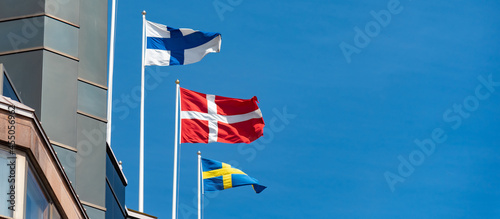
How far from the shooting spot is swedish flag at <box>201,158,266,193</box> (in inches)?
1658

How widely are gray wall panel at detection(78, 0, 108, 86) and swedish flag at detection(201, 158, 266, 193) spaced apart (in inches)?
534

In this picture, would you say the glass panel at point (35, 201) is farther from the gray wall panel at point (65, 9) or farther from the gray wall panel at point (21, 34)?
the gray wall panel at point (65, 9)

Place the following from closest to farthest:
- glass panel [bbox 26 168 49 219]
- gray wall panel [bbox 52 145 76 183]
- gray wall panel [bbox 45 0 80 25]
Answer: glass panel [bbox 26 168 49 219] → gray wall panel [bbox 52 145 76 183] → gray wall panel [bbox 45 0 80 25]

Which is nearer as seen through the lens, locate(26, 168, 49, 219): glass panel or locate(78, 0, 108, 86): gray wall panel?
locate(26, 168, 49, 219): glass panel

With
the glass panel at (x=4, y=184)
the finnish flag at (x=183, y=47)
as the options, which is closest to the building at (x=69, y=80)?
the glass panel at (x=4, y=184)

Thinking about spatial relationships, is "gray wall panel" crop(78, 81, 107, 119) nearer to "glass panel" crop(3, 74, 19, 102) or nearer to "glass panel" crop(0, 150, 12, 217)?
"glass panel" crop(3, 74, 19, 102)

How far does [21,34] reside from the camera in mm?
27703

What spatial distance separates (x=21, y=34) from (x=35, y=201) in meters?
9.02

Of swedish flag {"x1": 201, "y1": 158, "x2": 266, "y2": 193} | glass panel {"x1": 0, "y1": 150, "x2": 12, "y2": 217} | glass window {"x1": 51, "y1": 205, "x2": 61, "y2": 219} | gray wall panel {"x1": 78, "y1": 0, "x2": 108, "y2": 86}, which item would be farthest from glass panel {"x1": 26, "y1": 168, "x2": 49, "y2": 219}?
swedish flag {"x1": 201, "y1": 158, "x2": 266, "y2": 193}

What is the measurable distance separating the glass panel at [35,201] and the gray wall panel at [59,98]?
19.7 feet

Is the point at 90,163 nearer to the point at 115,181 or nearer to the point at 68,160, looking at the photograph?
the point at 68,160

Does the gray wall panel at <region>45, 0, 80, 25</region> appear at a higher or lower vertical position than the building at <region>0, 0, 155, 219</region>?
higher

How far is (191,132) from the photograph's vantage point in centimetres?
4044

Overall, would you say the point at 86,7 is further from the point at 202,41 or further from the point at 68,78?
the point at 202,41
